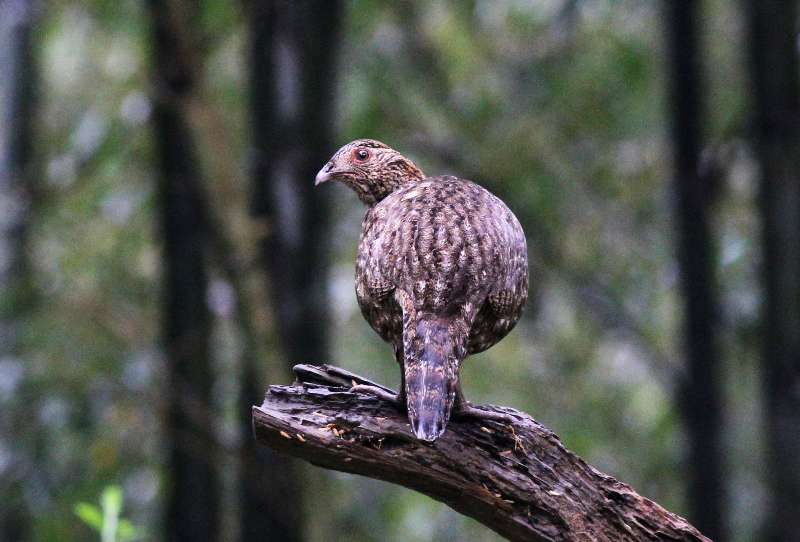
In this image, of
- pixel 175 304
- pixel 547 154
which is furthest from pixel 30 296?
pixel 547 154

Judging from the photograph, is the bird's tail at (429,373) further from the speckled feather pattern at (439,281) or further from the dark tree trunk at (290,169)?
the dark tree trunk at (290,169)

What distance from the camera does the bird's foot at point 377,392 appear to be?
3858 mm

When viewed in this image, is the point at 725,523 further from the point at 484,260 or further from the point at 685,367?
the point at 484,260

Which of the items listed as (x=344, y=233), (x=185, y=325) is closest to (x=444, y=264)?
(x=185, y=325)

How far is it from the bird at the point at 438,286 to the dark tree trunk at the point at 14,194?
4.89 meters

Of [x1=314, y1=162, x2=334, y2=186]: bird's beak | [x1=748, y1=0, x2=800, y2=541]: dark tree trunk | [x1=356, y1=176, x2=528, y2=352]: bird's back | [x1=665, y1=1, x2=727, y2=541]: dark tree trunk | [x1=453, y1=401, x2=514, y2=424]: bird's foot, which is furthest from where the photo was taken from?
[x1=665, y1=1, x2=727, y2=541]: dark tree trunk

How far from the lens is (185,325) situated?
8508mm

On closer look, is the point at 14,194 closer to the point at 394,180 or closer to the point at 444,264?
the point at 394,180

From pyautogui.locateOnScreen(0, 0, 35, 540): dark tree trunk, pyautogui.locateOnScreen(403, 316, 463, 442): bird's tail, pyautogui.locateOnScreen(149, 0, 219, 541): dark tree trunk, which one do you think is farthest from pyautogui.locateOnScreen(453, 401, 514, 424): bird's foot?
pyautogui.locateOnScreen(0, 0, 35, 540): dark tree trunk

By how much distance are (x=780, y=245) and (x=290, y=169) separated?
10.6ft

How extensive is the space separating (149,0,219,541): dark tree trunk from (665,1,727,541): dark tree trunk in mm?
3547

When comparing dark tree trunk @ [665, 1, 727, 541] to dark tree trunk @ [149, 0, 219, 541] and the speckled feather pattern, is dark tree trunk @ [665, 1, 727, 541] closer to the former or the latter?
dark tree trunk @ [149, 0, 219, 541]

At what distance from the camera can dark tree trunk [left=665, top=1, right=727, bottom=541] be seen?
28.2ft

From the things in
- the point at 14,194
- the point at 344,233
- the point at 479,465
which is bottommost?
the point at 479,465
